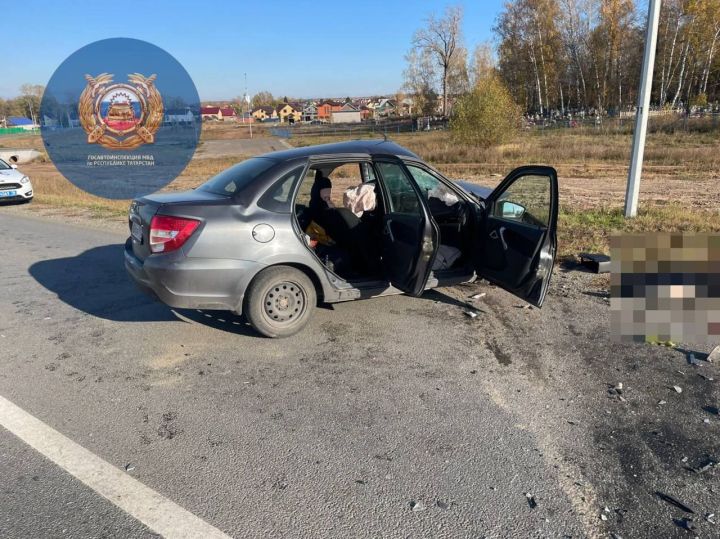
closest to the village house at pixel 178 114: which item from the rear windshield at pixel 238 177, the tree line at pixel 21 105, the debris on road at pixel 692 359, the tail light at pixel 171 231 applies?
the rear windshield at pixel 238 177

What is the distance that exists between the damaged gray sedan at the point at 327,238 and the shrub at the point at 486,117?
28.1m

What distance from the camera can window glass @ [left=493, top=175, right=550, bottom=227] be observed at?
4395 millimetres

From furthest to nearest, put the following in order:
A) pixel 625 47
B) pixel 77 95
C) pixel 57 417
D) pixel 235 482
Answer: pixel 625 47 < pixel 77 95 < pixel 57 417 < pixel 235 482

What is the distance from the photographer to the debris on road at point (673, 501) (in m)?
2.44

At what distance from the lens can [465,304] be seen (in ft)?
17.8

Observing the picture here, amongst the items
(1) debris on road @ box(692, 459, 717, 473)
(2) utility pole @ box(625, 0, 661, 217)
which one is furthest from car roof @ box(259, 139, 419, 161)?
(2) utility pole @ box(625, 0, 661, 217)

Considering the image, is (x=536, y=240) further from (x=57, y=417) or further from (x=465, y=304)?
(x=57, y=417)

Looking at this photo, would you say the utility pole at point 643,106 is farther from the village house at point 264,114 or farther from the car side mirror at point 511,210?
the village house at point 264,114

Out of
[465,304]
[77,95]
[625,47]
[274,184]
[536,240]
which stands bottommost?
[465,304]

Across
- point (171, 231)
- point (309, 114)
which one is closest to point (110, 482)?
point (171, 231)

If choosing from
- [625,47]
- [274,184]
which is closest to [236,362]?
[274,184]

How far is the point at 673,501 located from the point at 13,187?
1789 cm

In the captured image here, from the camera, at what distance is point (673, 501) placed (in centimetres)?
249

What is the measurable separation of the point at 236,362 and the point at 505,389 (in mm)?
2101
